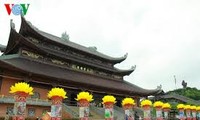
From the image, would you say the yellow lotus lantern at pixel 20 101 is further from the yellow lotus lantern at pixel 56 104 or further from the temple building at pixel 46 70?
the temple building at pixel 46 70

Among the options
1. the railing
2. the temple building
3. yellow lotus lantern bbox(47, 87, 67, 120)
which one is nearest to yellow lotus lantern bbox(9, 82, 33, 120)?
yellow lotus lantern bbox(47, 87, 67, 120)

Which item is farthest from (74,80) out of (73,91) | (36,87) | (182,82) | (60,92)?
(182,82)

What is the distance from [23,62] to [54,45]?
793 centimetres

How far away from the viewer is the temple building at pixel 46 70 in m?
22.1

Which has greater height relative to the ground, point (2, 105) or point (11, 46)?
point (11, 46)

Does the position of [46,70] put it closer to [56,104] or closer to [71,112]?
[71,112]

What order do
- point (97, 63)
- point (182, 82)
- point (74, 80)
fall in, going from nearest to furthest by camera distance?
1. point (74, 80)
2. point (97, 63)
3. point (182, 82)

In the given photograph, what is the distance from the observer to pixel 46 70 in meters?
26.0

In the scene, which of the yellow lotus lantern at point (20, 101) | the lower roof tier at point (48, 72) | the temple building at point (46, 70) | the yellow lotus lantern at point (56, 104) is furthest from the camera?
the temple building at point (46, 70)

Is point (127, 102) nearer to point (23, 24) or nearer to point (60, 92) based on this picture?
point (60, 92)

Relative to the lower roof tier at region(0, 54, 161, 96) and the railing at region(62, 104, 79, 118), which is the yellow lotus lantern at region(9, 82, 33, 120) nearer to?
the lower roof tier at region(0, 54, 161, 96)

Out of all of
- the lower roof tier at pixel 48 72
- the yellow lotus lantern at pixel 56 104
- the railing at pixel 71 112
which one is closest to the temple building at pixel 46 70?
the lower roof tier at pixel 48 72

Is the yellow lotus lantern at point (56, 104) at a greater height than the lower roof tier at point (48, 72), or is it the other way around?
the lower roof tier at point (48, 72)

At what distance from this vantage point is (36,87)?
950 inches
